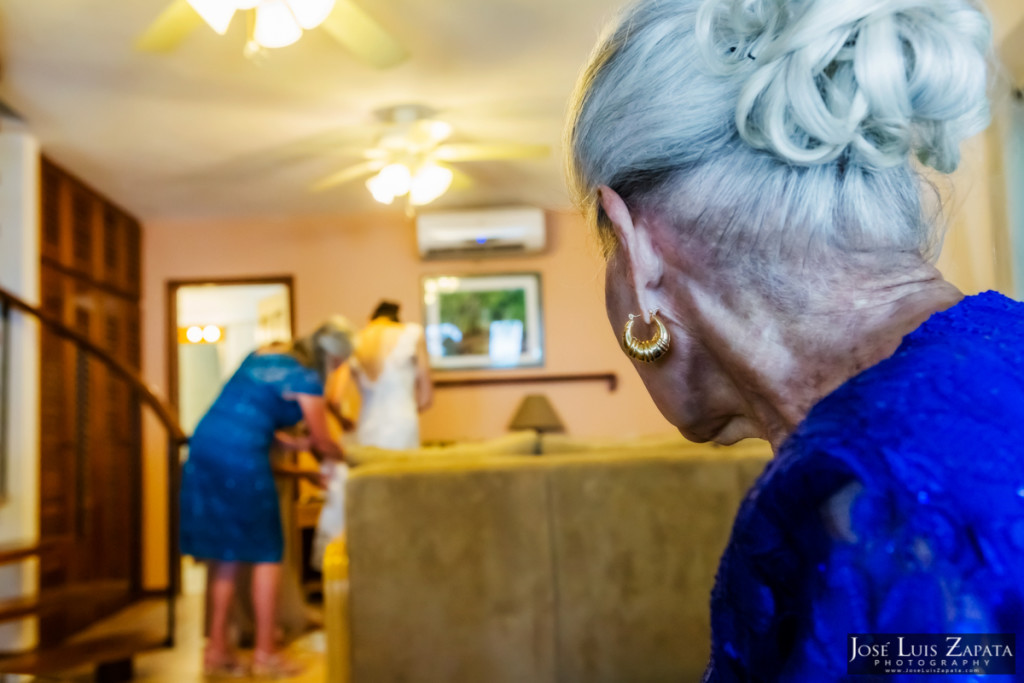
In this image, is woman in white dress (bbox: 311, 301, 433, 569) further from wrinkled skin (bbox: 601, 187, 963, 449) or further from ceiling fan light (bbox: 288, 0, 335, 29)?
wrinkled skin (bbox: 601, 187, 963, 449)

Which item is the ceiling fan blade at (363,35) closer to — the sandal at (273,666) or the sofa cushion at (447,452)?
the sofa cushion at (447,452)

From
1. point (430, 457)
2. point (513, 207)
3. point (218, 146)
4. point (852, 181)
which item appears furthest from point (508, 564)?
point (513, 207)

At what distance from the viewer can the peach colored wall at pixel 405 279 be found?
6.00 m

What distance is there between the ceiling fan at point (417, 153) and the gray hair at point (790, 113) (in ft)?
11.1

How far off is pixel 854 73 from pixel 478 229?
208 inches

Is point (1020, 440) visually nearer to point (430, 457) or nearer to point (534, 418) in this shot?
point (430, 457)

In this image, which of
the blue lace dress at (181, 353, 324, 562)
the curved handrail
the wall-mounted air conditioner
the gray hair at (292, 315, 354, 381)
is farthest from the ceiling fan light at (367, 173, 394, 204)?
the wall-mounted air conditioner

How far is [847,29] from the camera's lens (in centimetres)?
57

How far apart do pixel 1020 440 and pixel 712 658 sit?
0.77 ft

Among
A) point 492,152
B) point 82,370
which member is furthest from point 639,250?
point 82,370

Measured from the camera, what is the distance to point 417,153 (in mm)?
4203

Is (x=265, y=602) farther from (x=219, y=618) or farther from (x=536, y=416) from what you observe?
(x=536, y=416)

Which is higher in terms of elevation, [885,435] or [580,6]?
[580,6]

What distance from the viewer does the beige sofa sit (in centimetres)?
214
